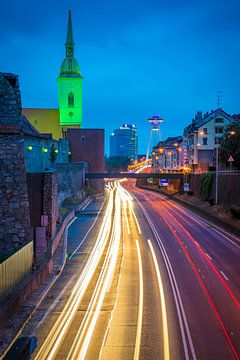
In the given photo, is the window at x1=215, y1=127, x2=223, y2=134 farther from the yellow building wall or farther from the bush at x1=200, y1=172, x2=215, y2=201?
the yellow building wall

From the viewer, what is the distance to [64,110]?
123 metres

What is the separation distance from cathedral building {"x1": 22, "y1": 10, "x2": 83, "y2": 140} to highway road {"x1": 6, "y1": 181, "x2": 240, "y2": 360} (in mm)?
81681

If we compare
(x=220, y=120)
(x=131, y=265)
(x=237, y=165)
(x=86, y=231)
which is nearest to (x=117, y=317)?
(x=131, y=265)

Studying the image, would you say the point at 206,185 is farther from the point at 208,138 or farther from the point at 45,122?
the point at 45,122

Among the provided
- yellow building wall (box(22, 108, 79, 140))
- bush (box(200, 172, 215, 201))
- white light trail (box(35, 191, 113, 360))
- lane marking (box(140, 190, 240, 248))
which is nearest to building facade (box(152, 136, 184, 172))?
yellow building wall (box(22, 108, 79, 140))

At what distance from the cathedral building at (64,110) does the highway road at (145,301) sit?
81681mm

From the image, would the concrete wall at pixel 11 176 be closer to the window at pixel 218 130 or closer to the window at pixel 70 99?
the window at pixel 218 130

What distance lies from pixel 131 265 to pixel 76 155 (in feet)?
251

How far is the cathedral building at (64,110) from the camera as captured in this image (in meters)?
122

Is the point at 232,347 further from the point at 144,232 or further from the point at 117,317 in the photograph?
the point at 144,232

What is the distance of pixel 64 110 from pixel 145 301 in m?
105

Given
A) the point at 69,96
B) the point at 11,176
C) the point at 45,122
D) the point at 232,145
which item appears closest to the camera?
the point at 11,176

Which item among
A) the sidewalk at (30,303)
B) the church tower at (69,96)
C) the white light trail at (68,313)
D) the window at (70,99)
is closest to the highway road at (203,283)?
the white light trail at (68,313)

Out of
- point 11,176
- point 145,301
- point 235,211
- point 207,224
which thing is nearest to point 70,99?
point 207,224
